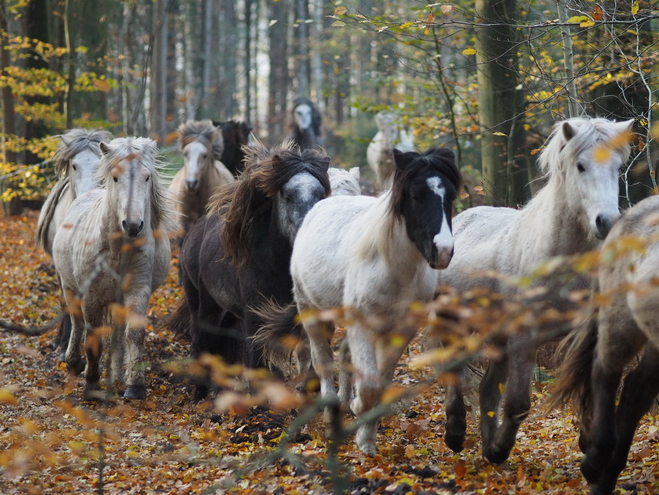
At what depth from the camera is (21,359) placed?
9.39 meters

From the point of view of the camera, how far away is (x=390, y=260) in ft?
17.1

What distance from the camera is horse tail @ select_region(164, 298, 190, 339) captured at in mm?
8672

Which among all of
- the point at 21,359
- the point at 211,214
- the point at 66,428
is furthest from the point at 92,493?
the point at 21,359

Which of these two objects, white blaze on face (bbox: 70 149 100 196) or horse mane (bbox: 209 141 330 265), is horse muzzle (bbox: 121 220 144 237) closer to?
horse mane (bbox: 209 141 330 265)

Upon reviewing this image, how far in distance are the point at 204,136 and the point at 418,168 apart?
744cm

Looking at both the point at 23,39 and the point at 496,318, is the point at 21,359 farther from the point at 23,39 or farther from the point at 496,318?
the point at 23,39

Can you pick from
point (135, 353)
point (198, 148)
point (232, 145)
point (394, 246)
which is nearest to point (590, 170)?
point (394, 246)

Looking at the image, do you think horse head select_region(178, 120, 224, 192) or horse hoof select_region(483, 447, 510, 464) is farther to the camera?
horse head select_region(178, 120, 224, 192)

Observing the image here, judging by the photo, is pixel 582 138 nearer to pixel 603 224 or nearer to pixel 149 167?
pixel 603 224

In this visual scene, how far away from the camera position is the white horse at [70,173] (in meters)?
9.77

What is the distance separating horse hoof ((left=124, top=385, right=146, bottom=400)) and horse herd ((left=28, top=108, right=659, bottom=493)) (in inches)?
0.7

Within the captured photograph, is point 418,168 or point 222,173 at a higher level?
point 222,173

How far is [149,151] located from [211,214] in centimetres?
88

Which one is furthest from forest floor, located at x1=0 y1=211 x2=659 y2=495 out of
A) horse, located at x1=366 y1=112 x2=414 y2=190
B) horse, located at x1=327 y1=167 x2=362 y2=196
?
horse, located at x1=366 y1=112 x2=414 y2=190
